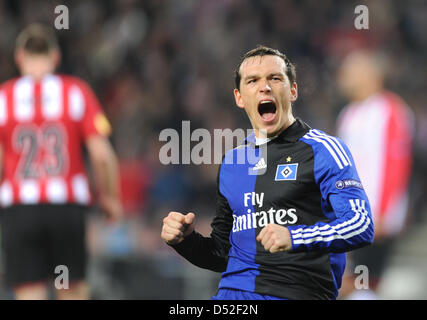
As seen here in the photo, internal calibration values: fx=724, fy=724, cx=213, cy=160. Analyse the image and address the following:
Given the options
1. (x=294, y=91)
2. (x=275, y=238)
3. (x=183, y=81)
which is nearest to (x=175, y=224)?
(x=275, y=238)

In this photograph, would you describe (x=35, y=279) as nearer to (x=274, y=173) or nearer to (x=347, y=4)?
(x=274, y=173)

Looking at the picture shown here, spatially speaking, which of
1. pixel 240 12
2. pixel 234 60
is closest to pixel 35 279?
pixel 234 60

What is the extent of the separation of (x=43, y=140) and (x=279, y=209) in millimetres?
2371

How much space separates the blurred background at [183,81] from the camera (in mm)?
7023

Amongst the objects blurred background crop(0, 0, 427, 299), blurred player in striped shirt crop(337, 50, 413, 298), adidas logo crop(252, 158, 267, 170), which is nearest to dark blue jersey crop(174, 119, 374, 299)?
adidas logo crop(252, 158, 267, 170)

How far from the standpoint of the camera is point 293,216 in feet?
8.37

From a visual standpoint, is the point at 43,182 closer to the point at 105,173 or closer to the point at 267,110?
the point at 105,173

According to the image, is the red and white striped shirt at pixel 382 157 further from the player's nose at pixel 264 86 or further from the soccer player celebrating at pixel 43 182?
the player's nose at pixel 264 86

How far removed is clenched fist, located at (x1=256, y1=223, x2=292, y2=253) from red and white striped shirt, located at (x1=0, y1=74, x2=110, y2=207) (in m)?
2.59

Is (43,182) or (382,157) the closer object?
(43,182)

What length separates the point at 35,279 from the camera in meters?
4.54

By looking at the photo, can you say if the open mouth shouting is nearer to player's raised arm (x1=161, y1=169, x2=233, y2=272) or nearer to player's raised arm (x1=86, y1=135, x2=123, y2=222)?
player's raised arm (x1=161, y1=169, x2=233, y2=272)

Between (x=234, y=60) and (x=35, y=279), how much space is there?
507 cm

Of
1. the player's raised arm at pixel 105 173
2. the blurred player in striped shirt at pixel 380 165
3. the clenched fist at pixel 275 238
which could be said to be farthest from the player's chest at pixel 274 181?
the blurred player in striped shirt at pixel 380 165
